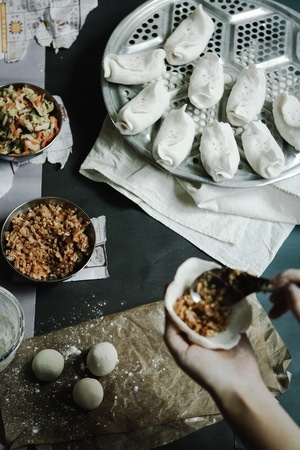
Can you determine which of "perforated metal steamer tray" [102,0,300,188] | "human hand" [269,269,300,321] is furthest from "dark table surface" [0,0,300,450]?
"human hand" [269,269,300,321]

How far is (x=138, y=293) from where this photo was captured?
1.32m

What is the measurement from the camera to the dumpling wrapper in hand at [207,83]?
1.37 meters

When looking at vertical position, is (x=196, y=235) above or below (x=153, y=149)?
below

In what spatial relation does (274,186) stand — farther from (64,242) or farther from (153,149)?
(64,242)

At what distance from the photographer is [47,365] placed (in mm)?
1183

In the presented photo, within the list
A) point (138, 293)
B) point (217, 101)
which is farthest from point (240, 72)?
point (138, 293)

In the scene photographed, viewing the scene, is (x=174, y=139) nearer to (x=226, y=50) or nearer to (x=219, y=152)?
(x=219, y=152)

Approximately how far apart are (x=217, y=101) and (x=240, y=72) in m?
0.13

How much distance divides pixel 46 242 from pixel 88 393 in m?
0.35

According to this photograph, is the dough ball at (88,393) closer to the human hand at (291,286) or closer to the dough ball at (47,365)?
Answer: the dough ball at (47,365)

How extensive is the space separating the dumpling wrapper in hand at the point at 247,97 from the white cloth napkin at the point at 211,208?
0.18 metres

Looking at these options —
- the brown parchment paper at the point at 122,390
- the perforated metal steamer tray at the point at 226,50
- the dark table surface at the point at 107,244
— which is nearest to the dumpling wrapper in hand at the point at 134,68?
the perforated metal steamer tray at the point at 226,50

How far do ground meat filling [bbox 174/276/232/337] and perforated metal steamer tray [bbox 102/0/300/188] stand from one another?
438mm

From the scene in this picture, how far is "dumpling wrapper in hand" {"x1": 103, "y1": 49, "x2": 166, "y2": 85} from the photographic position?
1.38 metres
